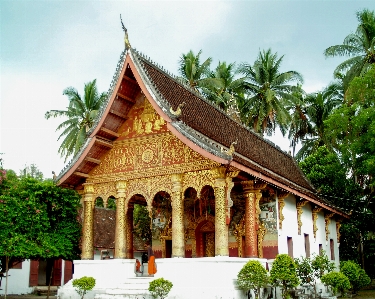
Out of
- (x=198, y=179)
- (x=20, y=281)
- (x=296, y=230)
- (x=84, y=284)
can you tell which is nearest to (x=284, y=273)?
(x=198, y=179)

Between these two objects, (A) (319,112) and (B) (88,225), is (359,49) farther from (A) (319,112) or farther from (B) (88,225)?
(B) (88,225)

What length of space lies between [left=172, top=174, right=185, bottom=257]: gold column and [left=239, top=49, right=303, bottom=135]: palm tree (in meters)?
22.0

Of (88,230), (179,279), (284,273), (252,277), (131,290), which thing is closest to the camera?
(252,277)

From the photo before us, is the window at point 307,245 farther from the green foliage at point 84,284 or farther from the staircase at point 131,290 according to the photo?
the green foliage at point 84,284

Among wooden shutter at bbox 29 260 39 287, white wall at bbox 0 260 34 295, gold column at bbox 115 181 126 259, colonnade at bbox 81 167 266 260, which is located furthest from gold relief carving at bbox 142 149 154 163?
wooden shutter at bbox 29 260 39 287

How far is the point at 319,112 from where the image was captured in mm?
37188

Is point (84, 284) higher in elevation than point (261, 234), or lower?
lower

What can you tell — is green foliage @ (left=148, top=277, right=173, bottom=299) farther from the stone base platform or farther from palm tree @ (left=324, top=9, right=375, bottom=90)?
palm tree @ (left=324, top=9, right=375, bottom=90)

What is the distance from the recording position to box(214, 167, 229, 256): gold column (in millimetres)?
12641

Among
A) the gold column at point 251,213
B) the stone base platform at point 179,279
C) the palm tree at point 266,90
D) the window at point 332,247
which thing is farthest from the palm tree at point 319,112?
the stone base platform at point 179,279

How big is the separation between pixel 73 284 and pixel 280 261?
6.11 meters

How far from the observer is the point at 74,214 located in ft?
54.4

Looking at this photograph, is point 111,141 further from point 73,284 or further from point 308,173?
point 308,173

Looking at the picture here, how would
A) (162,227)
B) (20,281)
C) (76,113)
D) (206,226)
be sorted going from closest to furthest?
(206,226) < (162,227) < (20,281) < (76,113)
